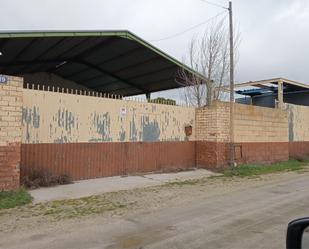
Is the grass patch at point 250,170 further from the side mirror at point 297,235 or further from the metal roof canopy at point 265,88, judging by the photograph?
the side mirror at point 297,235

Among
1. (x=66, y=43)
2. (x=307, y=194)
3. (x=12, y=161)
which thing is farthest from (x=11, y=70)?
(x=307, y=194)

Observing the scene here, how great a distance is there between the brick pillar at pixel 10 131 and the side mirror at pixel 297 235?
9390mm

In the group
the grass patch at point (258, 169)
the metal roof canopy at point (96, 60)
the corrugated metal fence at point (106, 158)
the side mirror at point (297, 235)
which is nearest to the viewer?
the side mirror at point (297, 235)

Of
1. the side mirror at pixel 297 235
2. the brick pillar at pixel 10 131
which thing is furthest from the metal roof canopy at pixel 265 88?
the side mirror at pixel 297 235

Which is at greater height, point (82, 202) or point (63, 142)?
point (63, 142)

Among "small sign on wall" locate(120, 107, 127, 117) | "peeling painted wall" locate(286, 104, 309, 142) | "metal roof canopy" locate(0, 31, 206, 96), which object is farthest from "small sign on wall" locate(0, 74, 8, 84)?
"peeling painted wall" locate(286, 104, 309, 142)

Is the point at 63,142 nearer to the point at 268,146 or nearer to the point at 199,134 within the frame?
the point at 199,134

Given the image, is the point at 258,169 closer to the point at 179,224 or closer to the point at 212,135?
the point at 212,135

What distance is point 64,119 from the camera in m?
13.1

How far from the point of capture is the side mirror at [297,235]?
7.15 ft

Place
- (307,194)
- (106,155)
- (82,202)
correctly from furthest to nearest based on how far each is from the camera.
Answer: (106,155), (307,194), (82,202)

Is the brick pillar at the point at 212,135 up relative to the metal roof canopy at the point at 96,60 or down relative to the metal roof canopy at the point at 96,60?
down

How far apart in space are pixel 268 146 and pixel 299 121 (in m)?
5.58

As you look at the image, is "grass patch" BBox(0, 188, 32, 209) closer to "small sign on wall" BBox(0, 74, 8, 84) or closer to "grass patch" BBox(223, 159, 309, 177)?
"small sign on wall" BBox(0, 74, 8, 84)
